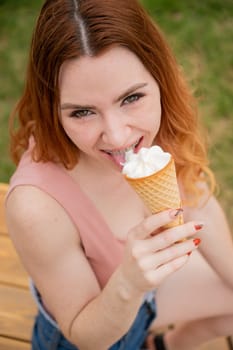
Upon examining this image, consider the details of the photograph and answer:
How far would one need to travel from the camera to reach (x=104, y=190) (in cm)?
228

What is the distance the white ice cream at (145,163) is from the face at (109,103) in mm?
80

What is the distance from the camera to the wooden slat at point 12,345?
275 centimetres

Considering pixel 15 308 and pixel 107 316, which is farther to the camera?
pixel 15 308

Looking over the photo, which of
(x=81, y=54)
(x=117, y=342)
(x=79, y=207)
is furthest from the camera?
(x=117, y=342)

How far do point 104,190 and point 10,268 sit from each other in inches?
39.0

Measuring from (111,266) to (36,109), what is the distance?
64 cm

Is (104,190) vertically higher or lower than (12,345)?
higher

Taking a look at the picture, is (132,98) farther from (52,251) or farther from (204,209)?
(204,209)

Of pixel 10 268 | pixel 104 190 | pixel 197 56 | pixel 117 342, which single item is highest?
pixel 104 190

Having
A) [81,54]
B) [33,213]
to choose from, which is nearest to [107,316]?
[33,213]

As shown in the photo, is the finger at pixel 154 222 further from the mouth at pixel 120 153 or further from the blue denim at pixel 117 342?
the blue denim at pixel 117 342

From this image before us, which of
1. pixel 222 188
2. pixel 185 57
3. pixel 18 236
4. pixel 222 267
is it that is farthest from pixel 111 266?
pixel 185 57

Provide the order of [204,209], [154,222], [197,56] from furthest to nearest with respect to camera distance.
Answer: [197,56] → [204,209] → [154,222]

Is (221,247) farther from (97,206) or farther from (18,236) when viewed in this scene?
(18,236)
